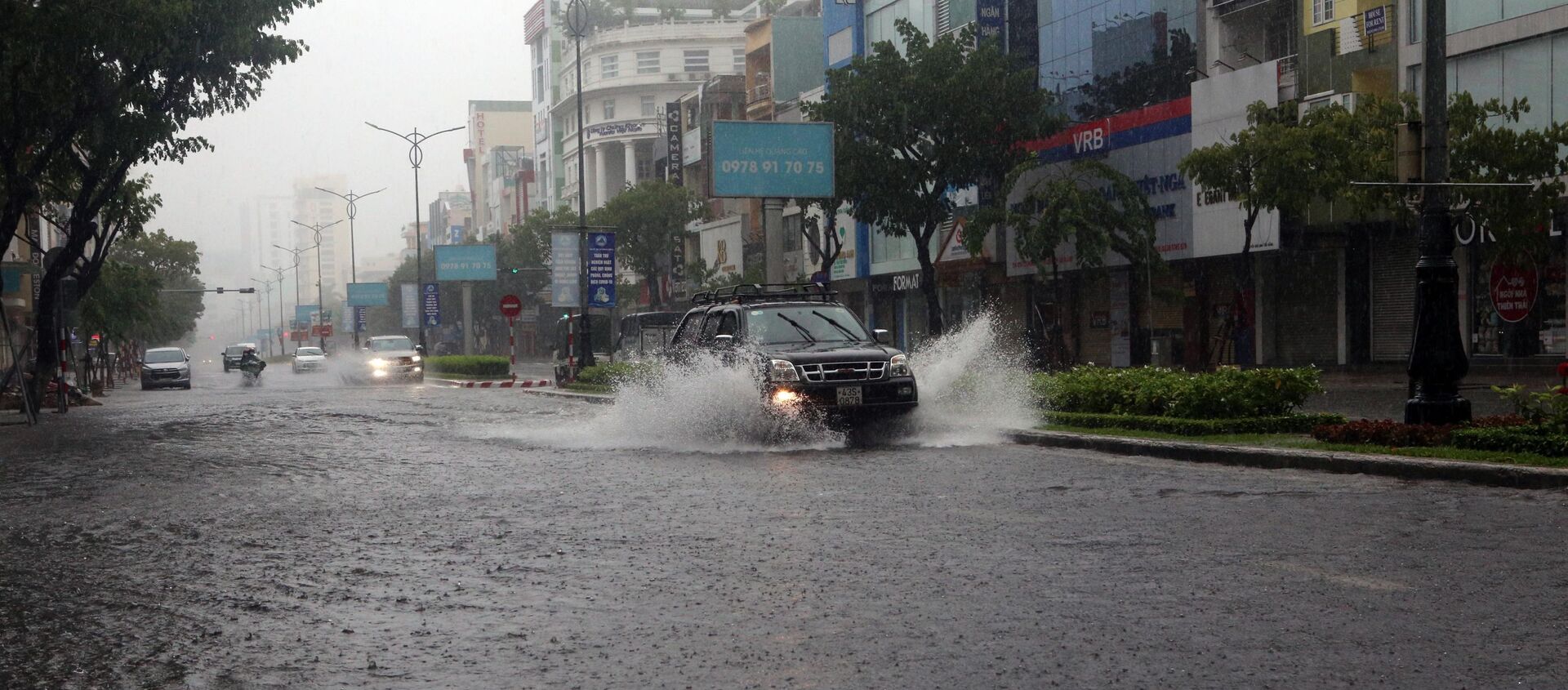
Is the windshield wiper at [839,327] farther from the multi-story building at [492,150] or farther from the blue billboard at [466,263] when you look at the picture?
the multi-story building at [492,150]

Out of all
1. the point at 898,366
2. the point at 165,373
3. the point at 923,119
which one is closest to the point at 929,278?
the point at 923,119

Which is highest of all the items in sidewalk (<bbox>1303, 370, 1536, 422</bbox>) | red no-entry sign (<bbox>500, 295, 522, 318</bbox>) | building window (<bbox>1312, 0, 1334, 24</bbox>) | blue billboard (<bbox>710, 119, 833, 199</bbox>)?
building window (<bbox>1312, 0, 1334, 24</bbox>)

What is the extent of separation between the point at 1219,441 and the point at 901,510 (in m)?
5.34

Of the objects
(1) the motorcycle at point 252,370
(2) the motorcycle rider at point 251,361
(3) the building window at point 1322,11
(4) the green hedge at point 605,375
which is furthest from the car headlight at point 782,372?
(2) the motorcycle rider at point 251,361

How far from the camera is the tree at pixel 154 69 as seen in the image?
84.5ft

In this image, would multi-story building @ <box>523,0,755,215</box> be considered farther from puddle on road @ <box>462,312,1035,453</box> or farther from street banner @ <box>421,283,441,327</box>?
puddle on road @ <box>462,312,1035,453</box>

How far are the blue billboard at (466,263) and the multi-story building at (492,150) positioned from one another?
64.1 metres

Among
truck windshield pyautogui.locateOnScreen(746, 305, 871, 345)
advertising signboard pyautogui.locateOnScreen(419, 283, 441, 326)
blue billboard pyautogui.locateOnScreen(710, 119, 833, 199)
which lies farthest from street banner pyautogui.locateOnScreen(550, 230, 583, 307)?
truck windshield pyautogui.locateOnScreen(746, 305, 871, 345)

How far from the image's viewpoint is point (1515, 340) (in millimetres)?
30422

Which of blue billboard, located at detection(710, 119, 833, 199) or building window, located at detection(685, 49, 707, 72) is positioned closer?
blue billboard, located at detection(710, 119, 833, 199)

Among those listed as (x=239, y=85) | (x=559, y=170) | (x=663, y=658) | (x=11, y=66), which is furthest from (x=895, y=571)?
(x=559, y=170)

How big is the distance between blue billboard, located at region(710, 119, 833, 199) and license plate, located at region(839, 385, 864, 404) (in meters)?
17.4

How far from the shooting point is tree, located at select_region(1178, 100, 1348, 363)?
29.4 m

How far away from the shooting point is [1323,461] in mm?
12852
